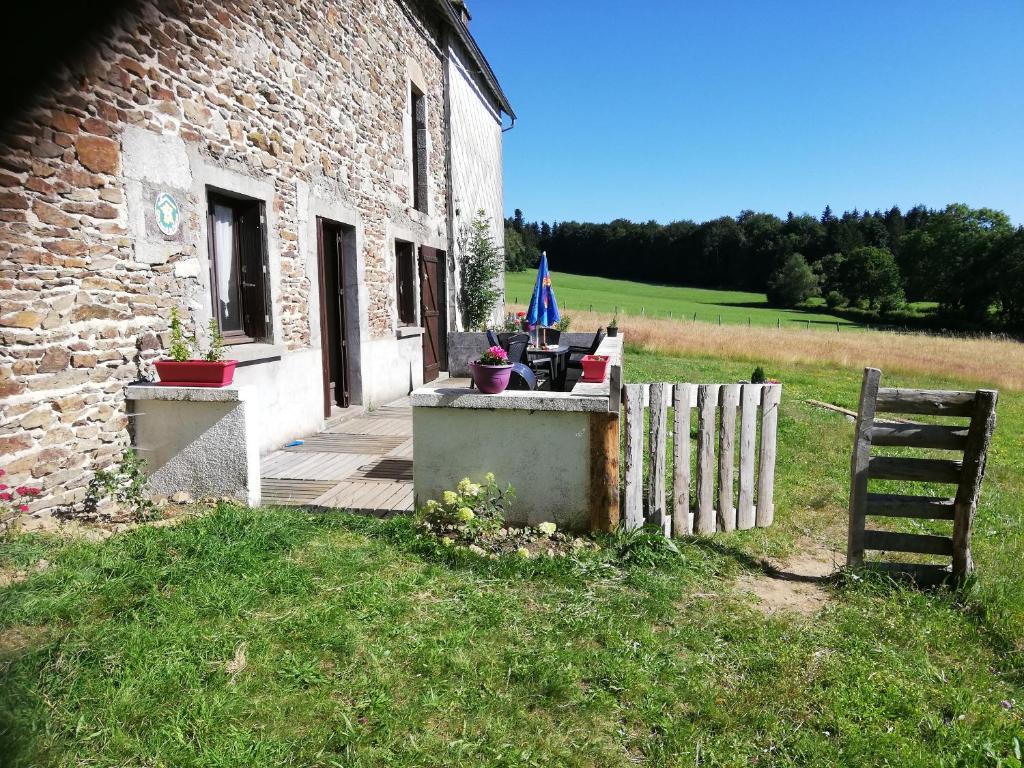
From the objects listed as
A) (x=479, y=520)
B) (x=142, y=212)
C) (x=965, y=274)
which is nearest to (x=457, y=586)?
(x=479, y=520)

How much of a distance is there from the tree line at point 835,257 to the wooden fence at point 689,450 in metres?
39.6

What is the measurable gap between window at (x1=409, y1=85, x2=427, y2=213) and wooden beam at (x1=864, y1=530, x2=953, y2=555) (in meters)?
8.99

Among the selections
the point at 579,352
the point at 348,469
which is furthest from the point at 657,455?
the point at 579,352

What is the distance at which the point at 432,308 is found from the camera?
38.3 feet

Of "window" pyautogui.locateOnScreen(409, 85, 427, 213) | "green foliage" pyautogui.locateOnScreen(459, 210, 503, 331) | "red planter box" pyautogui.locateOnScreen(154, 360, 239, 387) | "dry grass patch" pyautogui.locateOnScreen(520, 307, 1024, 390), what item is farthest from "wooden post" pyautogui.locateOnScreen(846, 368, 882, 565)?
"dry grass patch" pyautogui.locateOnScreen(520, 307, 1024, 390)

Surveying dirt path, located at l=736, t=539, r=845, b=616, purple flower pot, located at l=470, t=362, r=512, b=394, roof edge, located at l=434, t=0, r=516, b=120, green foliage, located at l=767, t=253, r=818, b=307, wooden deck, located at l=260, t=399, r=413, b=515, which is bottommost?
dirt path, located at l=736, t=539, r=845, b=616

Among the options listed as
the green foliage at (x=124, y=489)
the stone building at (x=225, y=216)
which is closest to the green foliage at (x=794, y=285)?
the stone building at (x=225, y=216)

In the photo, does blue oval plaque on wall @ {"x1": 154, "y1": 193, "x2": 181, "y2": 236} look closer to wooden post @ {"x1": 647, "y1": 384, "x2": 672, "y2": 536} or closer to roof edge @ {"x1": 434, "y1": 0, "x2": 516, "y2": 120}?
wooden post @ {"x1": 647, "y1": 384, "x2": 672, "y2": 536}

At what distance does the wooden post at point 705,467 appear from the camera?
459 centimetres

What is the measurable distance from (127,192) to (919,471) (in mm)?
5756

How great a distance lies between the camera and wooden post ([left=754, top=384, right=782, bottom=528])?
4.87 metres

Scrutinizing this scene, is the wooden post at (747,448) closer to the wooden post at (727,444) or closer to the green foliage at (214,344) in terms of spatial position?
the wooden post at (727,444)

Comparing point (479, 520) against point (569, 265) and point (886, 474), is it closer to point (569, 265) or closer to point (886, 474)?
point (886, 474)

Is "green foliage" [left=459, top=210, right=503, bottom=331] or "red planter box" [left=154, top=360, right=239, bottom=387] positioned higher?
"green foliage" [left=459, top=210, right=503, bottom=331]
